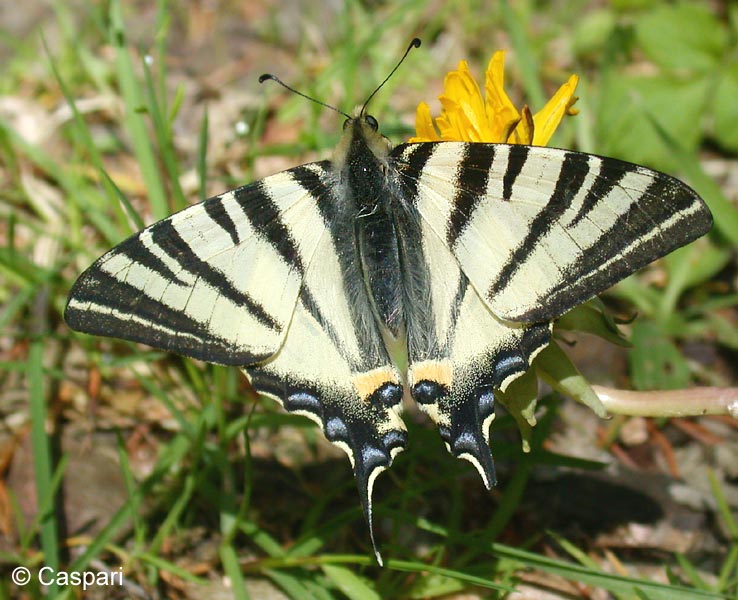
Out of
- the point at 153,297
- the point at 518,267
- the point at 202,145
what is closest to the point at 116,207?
the point at 202,145

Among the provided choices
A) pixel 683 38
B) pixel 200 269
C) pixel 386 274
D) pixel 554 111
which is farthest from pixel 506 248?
pixel 683 38

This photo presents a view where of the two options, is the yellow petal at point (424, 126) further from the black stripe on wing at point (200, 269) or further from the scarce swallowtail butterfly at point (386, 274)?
the black stripe on wing at point (200, 269)

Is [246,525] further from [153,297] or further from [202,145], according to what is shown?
[202,145]

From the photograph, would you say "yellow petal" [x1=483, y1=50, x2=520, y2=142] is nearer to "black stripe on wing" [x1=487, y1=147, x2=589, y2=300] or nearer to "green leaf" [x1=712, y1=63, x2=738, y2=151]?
"black stripe on wing" [x1=487, y1=147, x2=589, y2=300]

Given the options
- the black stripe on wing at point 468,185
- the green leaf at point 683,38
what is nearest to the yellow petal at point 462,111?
the black stripe on wing at point 468,185

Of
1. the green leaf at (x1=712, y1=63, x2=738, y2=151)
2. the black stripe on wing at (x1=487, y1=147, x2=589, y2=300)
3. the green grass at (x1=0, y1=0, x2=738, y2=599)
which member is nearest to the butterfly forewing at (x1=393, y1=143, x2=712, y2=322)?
the black stripe on wing at (x1=487, y1=147, x2=589, y2=300)

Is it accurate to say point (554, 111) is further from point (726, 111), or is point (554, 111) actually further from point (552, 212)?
point (726, 111)
